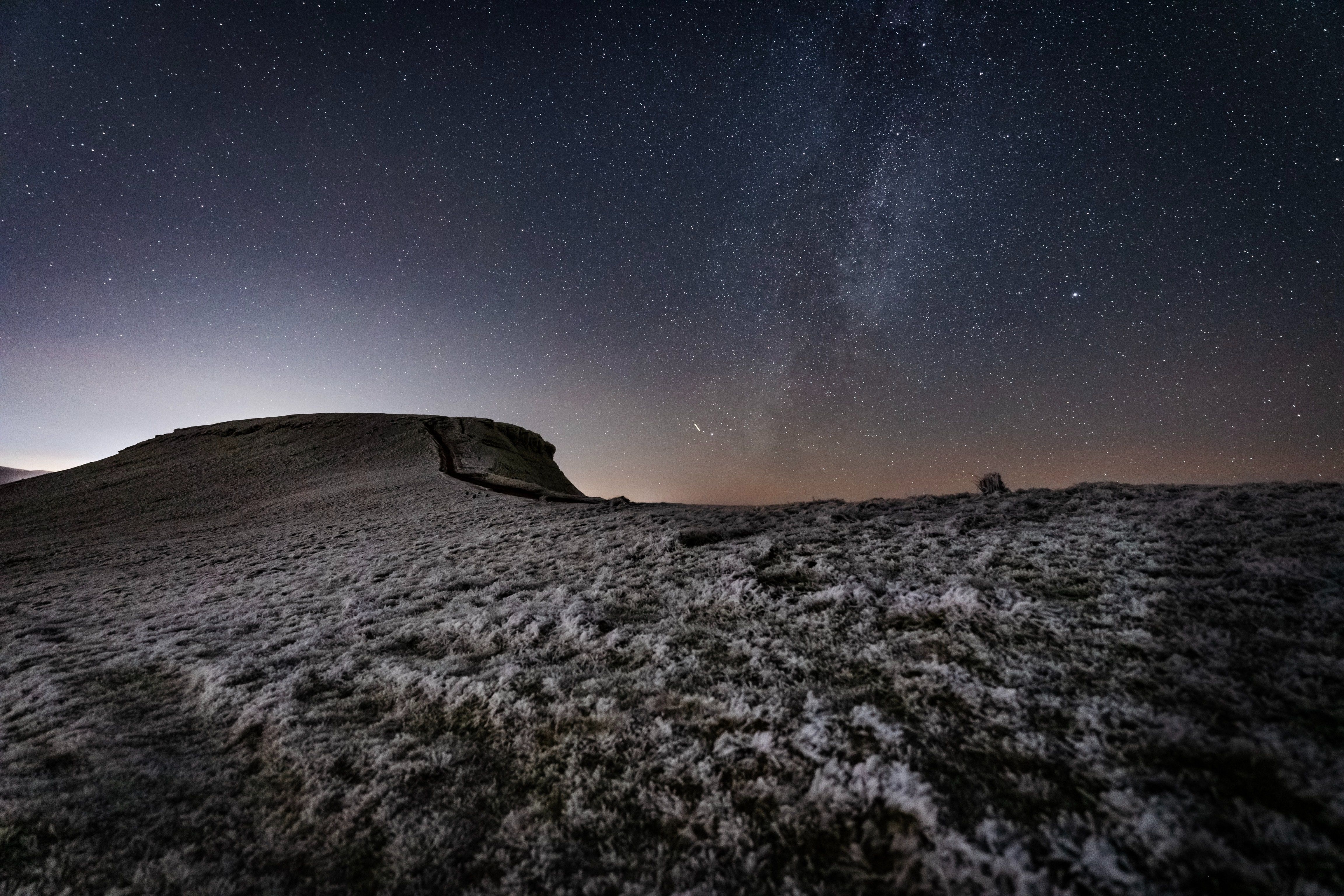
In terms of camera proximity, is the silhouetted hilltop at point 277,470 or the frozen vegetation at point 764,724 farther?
the silhouetted hilltop at point 277,470

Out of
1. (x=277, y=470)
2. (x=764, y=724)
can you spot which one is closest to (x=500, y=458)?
(x=277, y=470)

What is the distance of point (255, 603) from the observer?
23.0 ft

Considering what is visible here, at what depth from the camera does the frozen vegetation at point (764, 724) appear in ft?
6.43

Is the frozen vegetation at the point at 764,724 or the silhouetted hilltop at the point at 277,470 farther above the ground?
the silhouetted hilltop at the point at 277,470

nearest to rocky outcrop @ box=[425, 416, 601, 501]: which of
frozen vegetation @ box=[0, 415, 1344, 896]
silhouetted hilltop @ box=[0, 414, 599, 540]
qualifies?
silhouetted hilltop @ box=[0, 414, 599, 540]

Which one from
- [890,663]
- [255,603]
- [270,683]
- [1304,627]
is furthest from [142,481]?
[1304,627]

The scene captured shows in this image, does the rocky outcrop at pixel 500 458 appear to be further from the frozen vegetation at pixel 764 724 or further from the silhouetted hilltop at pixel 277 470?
the frozen vegetation at pixel 764 724

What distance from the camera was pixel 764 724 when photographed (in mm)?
2848

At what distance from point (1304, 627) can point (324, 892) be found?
5.13 meters

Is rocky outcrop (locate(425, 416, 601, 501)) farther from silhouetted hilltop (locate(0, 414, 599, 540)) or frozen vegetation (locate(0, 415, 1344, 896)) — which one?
frozen vegetation (locate(0, 415, 1344, 896))

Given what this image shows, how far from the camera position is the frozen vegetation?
1.96 m

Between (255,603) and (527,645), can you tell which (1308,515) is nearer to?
(527,645)

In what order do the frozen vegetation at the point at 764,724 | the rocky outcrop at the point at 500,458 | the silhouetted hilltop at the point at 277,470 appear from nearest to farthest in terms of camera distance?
the frozen vegetation at the point at 764,724, the rocky outcrop at the point at 500,458, the silhouetted hilltop at the point at 277,470

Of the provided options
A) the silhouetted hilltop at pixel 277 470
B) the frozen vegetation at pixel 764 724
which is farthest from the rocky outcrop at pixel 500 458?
the frozen vegetation at pixel 764 724
